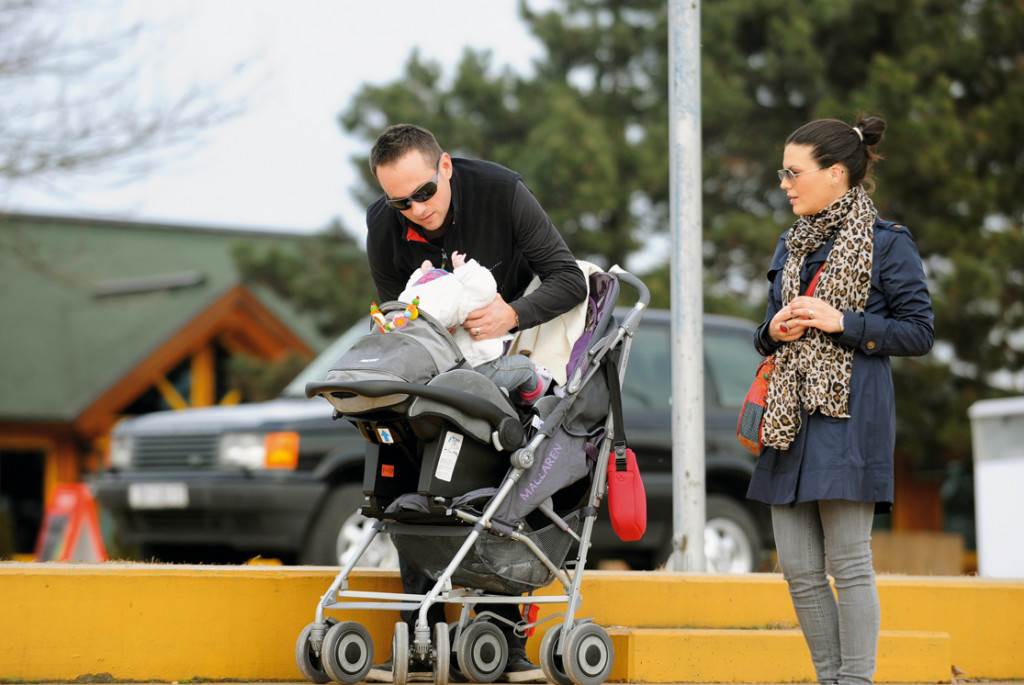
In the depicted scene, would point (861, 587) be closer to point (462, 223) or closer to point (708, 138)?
point (462, 223)

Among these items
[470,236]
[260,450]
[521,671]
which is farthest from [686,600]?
[260,450]

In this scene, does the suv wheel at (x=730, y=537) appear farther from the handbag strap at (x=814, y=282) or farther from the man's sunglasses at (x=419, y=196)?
the man's sunglasses at (x=419, y=196)

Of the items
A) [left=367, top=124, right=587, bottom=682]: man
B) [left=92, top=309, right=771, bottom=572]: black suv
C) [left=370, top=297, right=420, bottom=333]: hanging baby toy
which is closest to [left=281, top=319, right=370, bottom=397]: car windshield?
[left=92, top=309, right=771, bottom=572]: black suv

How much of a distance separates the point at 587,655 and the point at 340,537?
417 cm

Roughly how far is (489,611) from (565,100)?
1582 centimetres

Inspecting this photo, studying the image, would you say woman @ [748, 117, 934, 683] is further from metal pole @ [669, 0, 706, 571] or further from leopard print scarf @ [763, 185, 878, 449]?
metal pole @ [669, 0, 706, 571]

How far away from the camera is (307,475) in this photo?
9.29 metres

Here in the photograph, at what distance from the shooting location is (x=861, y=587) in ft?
16.2

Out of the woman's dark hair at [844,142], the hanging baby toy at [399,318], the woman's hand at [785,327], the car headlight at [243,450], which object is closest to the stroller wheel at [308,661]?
the hanging baby toy at [399,318]

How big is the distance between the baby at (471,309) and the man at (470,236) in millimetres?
46

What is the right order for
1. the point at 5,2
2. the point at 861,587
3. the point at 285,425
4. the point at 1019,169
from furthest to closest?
the point at 1019,169
the point at 5,2
the point at 285,425
the point at 861,587

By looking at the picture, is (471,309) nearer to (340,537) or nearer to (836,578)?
(836,578)

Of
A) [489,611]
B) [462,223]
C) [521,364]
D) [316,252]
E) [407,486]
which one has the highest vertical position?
[316,252]

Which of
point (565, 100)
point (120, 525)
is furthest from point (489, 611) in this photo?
point (565, 100)
